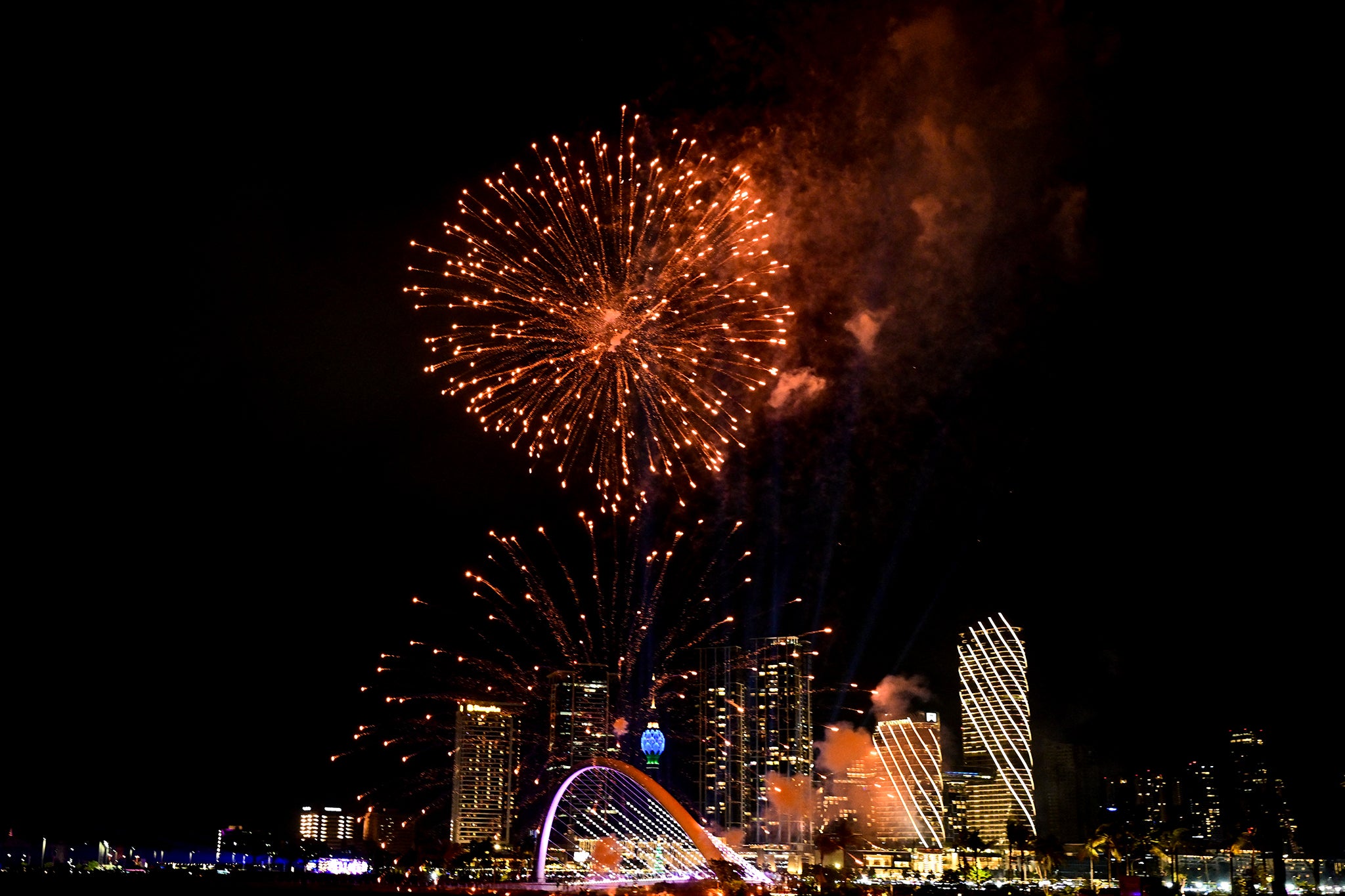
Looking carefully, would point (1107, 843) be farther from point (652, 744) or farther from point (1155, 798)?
point (1155, 798)

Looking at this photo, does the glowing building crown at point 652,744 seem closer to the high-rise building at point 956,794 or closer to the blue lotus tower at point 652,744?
the blue lotus tower at point 652,744

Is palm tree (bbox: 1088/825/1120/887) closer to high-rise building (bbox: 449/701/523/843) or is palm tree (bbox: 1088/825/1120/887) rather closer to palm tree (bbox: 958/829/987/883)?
palm tree (bbox: 958/829/987/883)

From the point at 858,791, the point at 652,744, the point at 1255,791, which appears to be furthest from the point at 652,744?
the point at 858,791

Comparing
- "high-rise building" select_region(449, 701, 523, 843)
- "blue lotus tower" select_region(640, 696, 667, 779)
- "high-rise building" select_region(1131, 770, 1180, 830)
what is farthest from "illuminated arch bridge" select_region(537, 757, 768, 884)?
"high-rise building" select_region(449, 701, 523, 843)

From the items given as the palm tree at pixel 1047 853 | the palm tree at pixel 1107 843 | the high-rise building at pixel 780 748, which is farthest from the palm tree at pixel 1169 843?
→ the high-rise building at pixel 780 748

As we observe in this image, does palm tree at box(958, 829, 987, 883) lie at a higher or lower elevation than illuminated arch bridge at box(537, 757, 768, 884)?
lower

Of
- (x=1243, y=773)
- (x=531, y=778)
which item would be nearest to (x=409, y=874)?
(x=1243, y=773)
